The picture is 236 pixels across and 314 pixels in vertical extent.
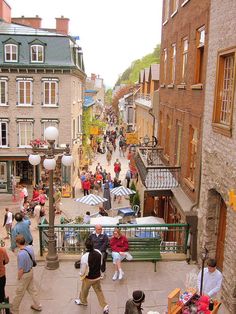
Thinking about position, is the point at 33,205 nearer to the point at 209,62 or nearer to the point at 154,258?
the point at 154,258

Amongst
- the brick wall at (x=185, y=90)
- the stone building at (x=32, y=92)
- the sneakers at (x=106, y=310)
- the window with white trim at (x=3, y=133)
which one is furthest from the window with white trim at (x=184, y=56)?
the window with white trim at (x=3, y=133)

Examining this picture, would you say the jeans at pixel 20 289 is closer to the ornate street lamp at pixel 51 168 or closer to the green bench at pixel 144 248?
the ornate street lamp at pixel 51 168

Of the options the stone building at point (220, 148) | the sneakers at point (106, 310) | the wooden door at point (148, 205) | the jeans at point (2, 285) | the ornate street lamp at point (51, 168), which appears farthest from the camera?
the wooden door at point (148, 205)

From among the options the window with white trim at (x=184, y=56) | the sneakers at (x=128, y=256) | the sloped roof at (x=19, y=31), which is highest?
the sloped roof at (x=19, y=31)

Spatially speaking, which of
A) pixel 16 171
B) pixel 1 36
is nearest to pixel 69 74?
pixel 1 36

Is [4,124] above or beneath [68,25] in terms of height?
beneath

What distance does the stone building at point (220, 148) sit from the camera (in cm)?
789

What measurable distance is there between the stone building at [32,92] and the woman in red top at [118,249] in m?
18.0

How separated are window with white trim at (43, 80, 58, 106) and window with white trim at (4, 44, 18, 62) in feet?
8.45

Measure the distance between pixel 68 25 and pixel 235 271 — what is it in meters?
29.1

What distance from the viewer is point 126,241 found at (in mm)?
9586

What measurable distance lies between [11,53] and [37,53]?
1775mm

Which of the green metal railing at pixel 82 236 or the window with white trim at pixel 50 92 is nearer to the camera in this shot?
the green metal railing at pixel 82 236

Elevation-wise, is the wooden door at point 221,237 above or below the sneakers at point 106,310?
above
